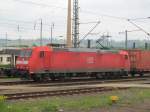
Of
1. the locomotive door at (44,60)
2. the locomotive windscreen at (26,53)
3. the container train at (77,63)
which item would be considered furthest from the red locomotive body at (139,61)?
the locomotive windscreen at (26,53)

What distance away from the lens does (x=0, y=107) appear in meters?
13.0

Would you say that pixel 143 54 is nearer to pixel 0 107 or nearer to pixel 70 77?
pixel 70 77

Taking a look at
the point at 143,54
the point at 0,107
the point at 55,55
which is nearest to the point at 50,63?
the point at 55,55

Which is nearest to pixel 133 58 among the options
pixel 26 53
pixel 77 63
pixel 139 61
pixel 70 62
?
pixel 139 61

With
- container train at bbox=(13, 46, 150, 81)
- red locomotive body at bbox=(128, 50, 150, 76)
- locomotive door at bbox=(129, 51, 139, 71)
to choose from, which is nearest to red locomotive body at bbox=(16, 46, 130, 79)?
container train at bbox=(13, 46, 150, 81)

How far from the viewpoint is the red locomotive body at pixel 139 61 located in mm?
52156

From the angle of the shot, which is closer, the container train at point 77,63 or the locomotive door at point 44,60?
the container train at point 77,63

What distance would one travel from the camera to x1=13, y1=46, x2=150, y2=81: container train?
1478 inches

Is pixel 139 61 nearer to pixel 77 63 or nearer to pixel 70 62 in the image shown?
pixel 77 63

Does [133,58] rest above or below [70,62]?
above

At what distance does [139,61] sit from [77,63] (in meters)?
12.9

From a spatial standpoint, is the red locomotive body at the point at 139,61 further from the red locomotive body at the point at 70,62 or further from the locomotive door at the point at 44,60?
the locomotive door at the point at 44,60

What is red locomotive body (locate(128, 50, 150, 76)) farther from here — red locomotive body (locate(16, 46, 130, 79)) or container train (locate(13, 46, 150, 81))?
red locomotive body (locate(16, 46, 130, 79))

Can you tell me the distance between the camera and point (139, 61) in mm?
52375
